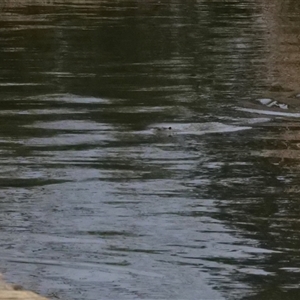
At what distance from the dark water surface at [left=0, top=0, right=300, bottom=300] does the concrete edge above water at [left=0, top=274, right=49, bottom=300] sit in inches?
10.1

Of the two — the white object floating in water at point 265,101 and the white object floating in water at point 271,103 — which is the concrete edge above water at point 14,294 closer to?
the white object floating in water at point 271,103

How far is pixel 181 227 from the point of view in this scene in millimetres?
6168

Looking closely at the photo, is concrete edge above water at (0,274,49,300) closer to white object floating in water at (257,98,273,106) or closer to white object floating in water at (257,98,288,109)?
white object floating in water at (257,98,288,109)

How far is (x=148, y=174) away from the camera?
7410 millimetres

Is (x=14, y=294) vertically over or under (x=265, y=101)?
over

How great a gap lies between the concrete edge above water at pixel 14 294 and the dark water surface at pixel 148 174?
0.84 feet

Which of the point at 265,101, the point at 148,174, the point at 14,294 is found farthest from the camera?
the point at 265,101

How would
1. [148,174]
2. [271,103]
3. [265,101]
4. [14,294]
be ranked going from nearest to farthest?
[14,294] < [148,174] < [271,103] < [265,101]

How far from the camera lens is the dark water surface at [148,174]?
534cm

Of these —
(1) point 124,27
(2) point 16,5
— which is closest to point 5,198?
(1) point 124,27

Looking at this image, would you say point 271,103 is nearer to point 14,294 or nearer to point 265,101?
point 265,101

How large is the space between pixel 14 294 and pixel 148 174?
294cm

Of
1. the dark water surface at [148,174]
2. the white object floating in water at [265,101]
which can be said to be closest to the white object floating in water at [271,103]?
the white object floating in water at [265,101]

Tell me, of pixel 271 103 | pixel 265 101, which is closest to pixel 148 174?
pixel 271 103
